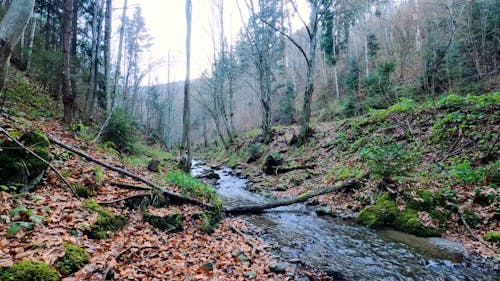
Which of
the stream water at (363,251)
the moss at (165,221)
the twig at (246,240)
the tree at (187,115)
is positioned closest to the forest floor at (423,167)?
the stream water at (363,251)

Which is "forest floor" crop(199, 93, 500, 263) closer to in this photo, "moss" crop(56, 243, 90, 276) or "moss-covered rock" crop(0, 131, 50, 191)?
"moss" crop(56, 243, 90, 276)

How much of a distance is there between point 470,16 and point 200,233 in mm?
17803

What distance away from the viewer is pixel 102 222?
3.89 meters

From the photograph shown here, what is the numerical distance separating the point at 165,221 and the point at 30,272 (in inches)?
101

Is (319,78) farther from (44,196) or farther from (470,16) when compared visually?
(44,196)

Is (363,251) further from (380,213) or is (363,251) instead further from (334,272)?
(380,213)

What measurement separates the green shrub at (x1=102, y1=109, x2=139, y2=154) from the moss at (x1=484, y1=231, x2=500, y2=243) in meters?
12.6

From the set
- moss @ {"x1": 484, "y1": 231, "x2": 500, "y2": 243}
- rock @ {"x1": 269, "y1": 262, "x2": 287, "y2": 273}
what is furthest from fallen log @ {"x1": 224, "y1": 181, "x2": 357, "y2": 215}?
moss @ {"x1": 484, "y1": 231, "x2": 500, "y2": 243}

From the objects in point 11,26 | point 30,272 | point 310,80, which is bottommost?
point 30,272

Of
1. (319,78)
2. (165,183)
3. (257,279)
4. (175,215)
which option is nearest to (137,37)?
(319,78)

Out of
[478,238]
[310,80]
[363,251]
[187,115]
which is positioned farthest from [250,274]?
[310,80]

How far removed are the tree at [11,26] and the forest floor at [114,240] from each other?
4.02 ft

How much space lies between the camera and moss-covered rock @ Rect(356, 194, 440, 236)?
5227 mm

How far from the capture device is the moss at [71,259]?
2696 millimetres
